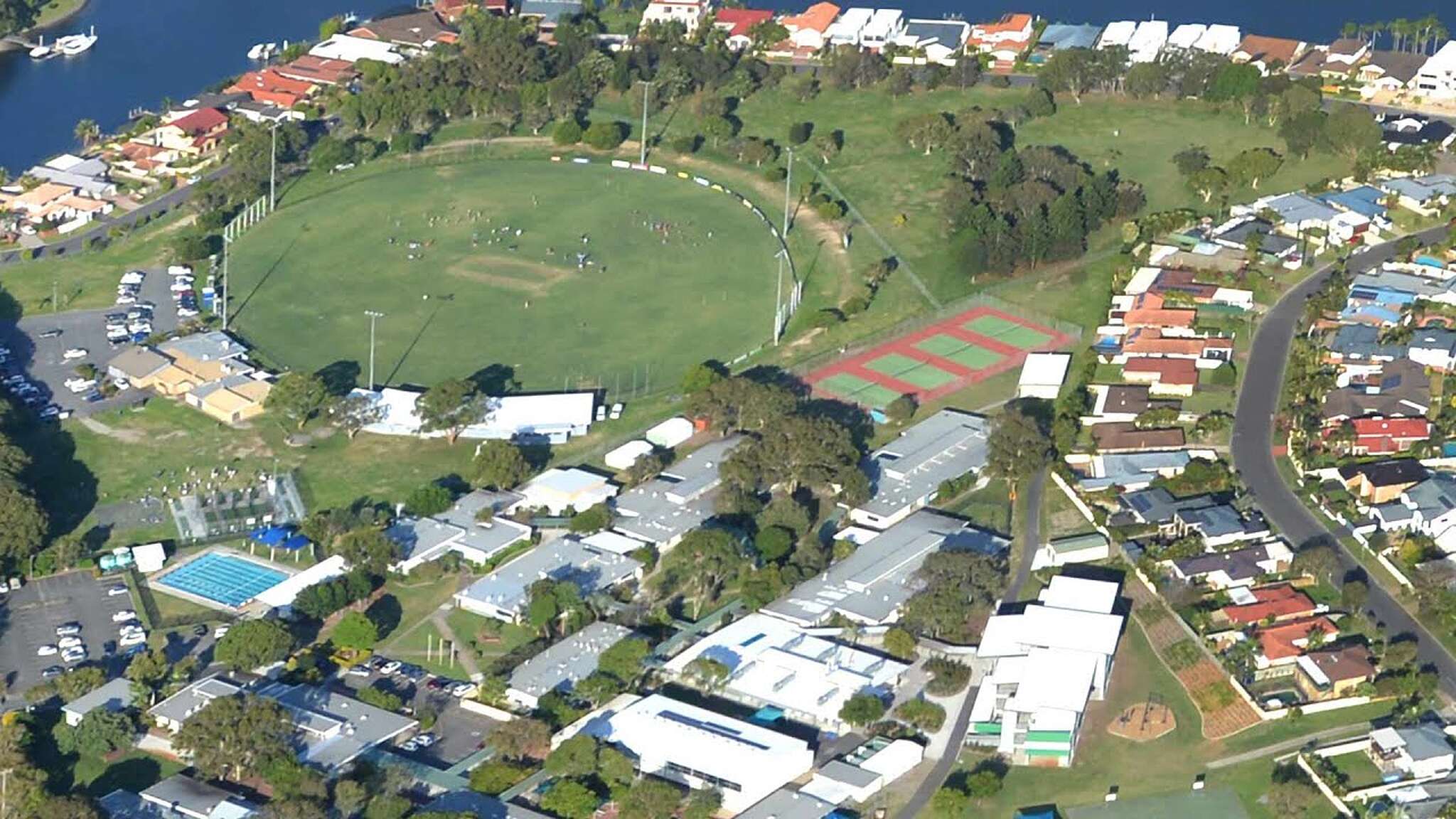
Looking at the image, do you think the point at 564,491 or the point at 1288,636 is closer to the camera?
the point at 1288,636

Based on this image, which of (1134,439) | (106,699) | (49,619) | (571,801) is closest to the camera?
(571,801)

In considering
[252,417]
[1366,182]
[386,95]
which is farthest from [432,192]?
[1366,182]

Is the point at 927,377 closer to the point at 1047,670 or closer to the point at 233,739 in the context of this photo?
the point at 1047,670

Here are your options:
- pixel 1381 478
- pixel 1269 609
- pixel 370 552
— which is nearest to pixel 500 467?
pixel 370 552

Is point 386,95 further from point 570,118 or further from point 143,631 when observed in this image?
point 143,631

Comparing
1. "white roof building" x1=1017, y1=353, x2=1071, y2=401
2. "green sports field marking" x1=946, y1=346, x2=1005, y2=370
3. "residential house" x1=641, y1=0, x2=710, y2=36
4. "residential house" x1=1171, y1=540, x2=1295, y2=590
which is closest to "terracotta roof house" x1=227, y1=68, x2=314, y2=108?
"residential house" x1=641, y1=0, x2=710, y2=36

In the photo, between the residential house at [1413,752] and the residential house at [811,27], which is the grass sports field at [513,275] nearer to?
the residential house at [811,27]

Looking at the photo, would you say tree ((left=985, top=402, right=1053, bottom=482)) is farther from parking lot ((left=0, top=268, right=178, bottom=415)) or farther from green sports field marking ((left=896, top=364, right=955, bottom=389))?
parking lot ((left=0, top=268, right=178, bottom=415))
